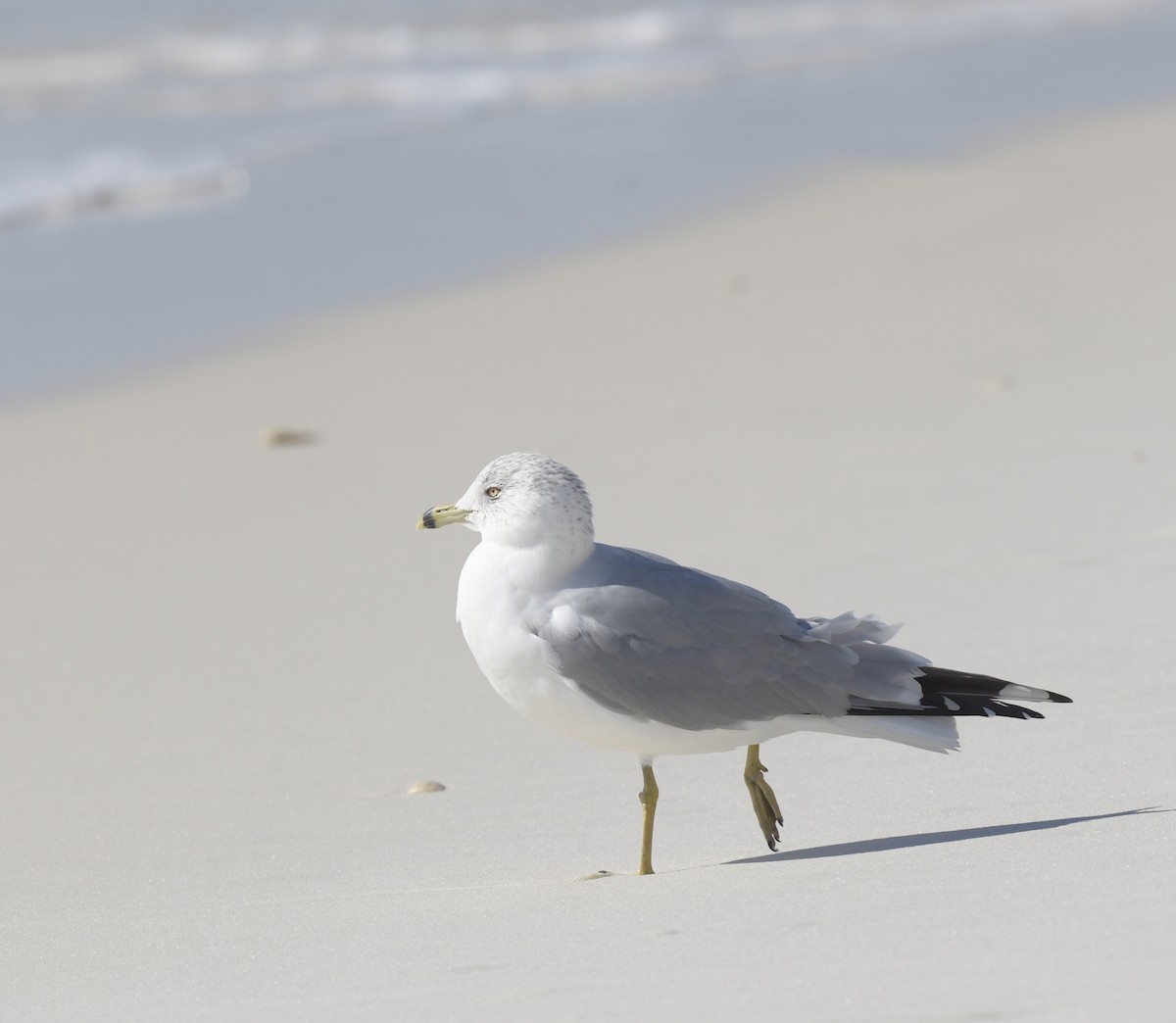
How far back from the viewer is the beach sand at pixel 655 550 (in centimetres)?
315

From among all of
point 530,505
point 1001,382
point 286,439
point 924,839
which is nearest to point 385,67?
point 286,439

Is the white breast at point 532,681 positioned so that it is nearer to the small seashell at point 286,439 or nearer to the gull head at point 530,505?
the gull head at point 530,505

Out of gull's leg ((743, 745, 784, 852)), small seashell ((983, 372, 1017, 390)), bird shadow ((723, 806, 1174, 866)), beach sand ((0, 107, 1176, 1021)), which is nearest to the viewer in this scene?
beach sand ((0, 107, 1176, 1021))

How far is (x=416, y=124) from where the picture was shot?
1438 centimetres

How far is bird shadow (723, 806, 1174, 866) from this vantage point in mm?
3580

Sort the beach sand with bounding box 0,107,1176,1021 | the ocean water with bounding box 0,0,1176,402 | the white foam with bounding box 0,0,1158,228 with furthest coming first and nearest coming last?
1. the white foam with bounding box 0,0,1158,228
2. the ocean water with bounding box 0,0,1176,402
3. the beach sand with bounding box 0,107,1176,1021

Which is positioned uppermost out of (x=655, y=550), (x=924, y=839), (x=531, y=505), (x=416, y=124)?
(x=416, y=124)

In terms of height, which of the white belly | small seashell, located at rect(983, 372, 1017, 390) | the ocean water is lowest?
the white belly

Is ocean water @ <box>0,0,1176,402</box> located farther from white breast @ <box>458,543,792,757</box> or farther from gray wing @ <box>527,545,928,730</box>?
gray wing @ <box>527,545,928,730</box>

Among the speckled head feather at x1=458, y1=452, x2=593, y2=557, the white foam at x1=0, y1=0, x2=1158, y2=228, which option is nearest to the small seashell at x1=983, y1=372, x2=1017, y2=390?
the speckled head feather at x1=458, y1=452, x2=593, y2=557

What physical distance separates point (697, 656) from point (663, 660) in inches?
2.6

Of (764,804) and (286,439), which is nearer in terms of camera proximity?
(764,804)

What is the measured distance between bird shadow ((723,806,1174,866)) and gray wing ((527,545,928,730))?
9.7 inches

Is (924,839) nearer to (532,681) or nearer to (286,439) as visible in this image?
(532,681)
